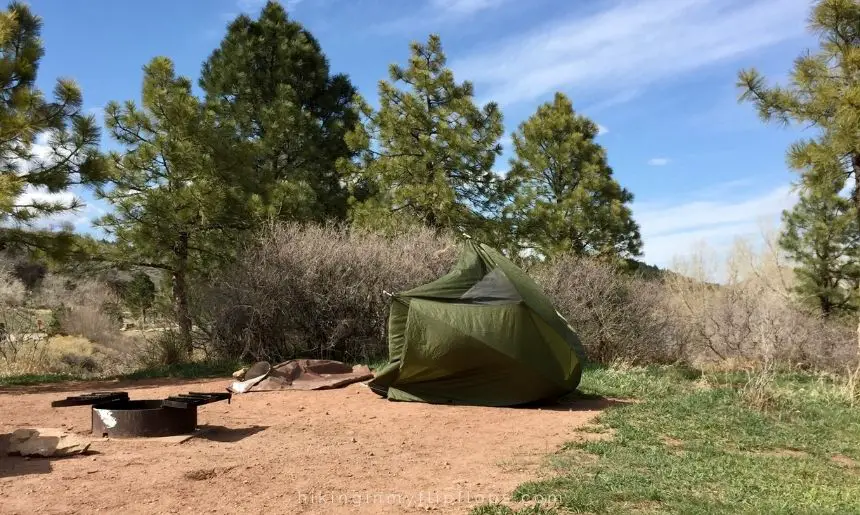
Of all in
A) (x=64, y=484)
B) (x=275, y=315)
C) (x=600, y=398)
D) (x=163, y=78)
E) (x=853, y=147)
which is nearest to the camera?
(x=64, y=484)

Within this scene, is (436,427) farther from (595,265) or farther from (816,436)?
(595,265)

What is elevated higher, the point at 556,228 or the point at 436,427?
the point at 556,228

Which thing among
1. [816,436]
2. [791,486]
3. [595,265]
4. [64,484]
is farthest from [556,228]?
[64,484]

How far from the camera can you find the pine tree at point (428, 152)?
60.0 ft

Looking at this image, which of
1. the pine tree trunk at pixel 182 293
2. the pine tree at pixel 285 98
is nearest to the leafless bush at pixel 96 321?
the pine tree trunk at pixel 182 293

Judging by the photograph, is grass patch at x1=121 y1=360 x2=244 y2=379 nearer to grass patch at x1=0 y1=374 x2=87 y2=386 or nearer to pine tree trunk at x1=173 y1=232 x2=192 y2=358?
grass patch at x1=0 y1=374 x2=87 y2=386

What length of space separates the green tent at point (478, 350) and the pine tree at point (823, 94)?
615 cm

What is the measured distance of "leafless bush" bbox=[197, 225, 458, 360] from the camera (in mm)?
14195

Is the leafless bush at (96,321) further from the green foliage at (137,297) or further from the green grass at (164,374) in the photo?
the green grass at (164,374)

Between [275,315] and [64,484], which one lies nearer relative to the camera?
[64,484]

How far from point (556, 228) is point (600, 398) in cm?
1236

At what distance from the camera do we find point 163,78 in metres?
15.3

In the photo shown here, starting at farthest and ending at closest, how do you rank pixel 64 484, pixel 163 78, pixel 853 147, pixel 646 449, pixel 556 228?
pixel 556 228 < pixel 163 78 < pixel 853 147 < pixel 646 449 < pixel 64 484

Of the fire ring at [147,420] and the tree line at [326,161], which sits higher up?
the tree line at [326,161]
